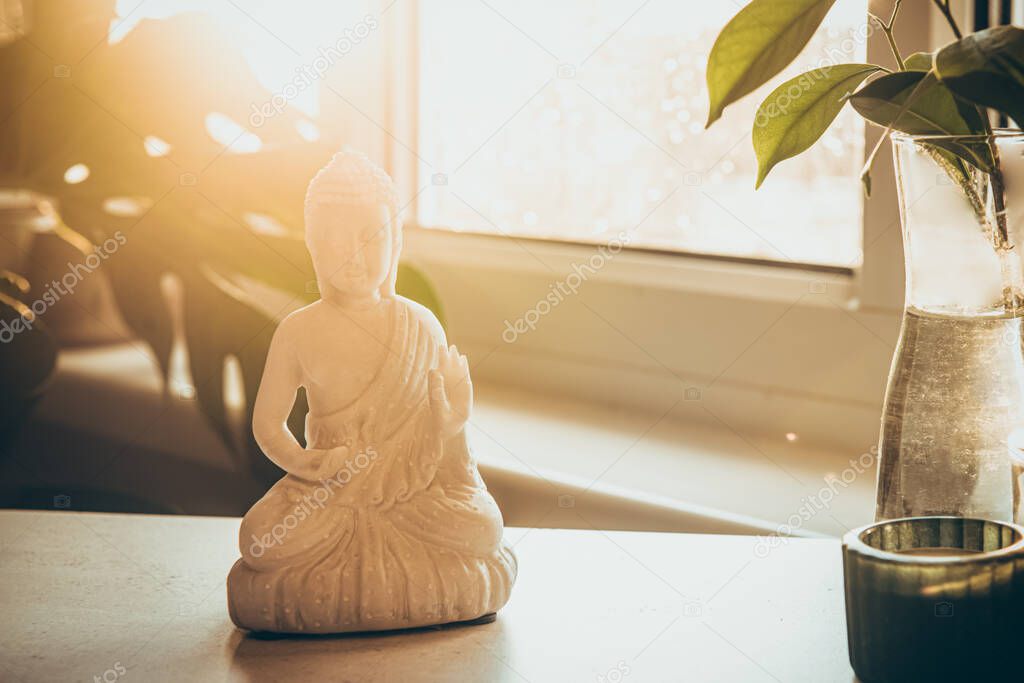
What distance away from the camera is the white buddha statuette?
2.60 ft

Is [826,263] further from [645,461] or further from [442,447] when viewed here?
[442,447]

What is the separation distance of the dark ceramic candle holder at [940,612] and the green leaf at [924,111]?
0.83ft

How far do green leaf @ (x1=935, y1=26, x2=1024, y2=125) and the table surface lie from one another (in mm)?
375

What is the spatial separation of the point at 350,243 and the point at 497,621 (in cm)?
30

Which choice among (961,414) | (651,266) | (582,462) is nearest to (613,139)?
(651,266)

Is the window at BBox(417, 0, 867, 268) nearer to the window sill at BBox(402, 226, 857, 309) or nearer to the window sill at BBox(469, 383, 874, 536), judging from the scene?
the window sill at BBox(402, 226, 857, 309)

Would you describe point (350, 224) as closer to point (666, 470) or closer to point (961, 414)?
point (961, 414)

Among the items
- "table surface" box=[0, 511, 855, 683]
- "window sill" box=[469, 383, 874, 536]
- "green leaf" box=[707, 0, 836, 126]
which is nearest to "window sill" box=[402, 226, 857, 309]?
"window sill" box=[469, 383, 874, 536]

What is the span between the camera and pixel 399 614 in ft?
2.61

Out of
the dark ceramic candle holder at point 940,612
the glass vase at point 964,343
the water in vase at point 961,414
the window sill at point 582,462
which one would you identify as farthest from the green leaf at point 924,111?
the window sill at point 582,462

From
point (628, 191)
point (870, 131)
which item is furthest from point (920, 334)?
point (628, 191)

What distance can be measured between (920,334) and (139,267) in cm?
111

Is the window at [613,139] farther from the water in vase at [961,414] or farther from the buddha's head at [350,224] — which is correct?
the buddha's head at [350,224]

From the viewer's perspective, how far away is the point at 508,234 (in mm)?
1629
